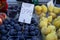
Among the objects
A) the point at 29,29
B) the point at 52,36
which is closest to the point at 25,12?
the point at 29,29

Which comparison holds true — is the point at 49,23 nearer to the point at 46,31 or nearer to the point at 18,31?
the point at 46,31

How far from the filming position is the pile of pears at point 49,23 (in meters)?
1.20

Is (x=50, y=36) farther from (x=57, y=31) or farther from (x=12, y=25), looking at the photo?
(x=12, y=25)

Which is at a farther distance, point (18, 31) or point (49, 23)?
point (49, 23)

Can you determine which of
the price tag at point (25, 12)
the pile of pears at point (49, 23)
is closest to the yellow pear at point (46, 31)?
the pile of pears at point (49, 23)

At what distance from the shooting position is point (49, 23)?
4.51 feet

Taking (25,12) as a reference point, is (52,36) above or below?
below

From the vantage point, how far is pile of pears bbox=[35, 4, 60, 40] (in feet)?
3.95

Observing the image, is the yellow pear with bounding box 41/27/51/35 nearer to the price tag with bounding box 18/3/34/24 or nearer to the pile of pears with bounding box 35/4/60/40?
the pile of pears with bounding box 35/4/60/40

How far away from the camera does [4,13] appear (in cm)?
153

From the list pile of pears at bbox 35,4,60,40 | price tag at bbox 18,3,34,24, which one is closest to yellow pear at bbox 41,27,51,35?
pile of pears at bbox 35,4,60,40

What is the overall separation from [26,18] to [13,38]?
0.52ft

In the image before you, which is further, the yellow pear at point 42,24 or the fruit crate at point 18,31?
the yellow pear at point 42,24

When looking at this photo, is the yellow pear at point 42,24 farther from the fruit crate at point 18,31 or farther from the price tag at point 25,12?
the price tag at point 25,12
